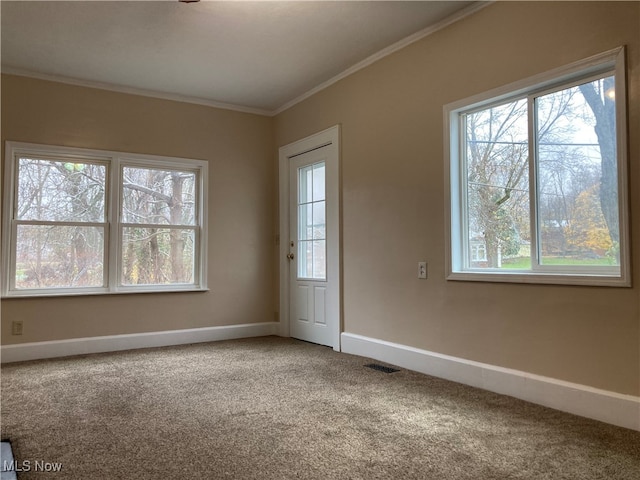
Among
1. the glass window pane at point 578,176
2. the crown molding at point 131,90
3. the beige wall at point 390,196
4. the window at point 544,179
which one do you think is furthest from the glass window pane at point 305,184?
the glass window pane at point 578,176

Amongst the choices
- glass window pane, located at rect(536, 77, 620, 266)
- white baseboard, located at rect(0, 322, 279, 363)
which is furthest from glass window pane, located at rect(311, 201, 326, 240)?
glass window pane, located at rect(536, 77, 620, 266)

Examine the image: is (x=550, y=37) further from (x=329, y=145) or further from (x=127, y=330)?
(x=127, y=330)

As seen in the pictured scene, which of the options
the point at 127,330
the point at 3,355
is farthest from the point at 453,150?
the point at 3,355

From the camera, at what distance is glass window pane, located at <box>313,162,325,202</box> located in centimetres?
460

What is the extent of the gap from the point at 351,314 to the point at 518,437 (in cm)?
205

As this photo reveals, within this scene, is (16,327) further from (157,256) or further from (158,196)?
(158,196)

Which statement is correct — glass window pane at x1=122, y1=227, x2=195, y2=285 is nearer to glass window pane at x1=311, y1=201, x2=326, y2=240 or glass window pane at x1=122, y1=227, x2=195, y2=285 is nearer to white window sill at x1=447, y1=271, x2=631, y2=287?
glass window pane at x1=311, y1=201, x2=326, y2=240

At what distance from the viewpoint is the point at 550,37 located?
105 inches

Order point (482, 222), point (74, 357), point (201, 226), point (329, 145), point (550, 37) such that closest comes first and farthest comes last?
point (550, 37)
point (482, 222)
point (74, 357)
point (329, 145)
point (201, 226)

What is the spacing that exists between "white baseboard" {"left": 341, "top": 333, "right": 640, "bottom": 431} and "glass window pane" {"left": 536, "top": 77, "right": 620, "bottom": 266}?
683 mm

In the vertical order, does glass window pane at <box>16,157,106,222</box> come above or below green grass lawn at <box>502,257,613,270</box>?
above

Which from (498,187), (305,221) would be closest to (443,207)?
(498,187)

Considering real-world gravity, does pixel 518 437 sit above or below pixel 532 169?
below

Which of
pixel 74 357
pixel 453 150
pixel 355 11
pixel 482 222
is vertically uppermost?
pixel 355 11
